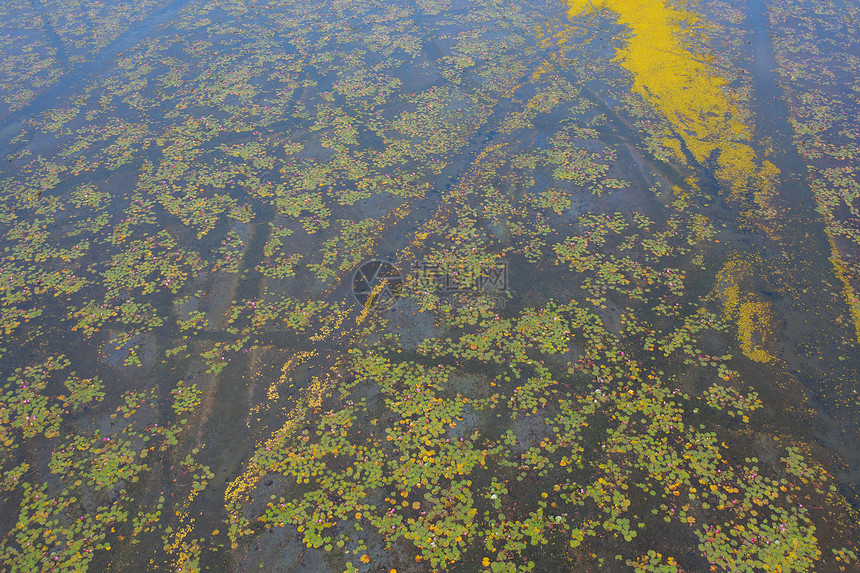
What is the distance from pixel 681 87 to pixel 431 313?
9.64m

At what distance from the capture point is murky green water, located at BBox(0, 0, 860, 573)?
5.14 meters

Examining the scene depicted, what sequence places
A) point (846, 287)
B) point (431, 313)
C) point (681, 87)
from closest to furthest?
point (431, 313)
point (846, 287)
point (681, 87)

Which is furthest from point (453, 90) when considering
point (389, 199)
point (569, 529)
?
point (569, 529)

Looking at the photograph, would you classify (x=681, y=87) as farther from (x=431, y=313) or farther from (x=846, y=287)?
(x=431, y=313)

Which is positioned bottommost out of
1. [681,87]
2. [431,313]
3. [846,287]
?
[431,313]

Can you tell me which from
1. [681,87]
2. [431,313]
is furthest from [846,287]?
[681,87]

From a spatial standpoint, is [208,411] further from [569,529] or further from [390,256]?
[569,529]

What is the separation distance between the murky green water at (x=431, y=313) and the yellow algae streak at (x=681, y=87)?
115 mm

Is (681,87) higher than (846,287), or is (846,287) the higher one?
(681,87)

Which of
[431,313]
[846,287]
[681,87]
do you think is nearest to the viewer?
[431,313]

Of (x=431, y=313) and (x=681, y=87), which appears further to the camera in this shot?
(x=681, y=87)

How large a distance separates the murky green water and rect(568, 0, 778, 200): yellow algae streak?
0.12 metres

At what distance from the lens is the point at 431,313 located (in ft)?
24.0

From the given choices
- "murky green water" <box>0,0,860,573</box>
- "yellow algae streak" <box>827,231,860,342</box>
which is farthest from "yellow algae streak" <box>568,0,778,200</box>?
"yellow algae streak" <box>827,231,860,342</box>
